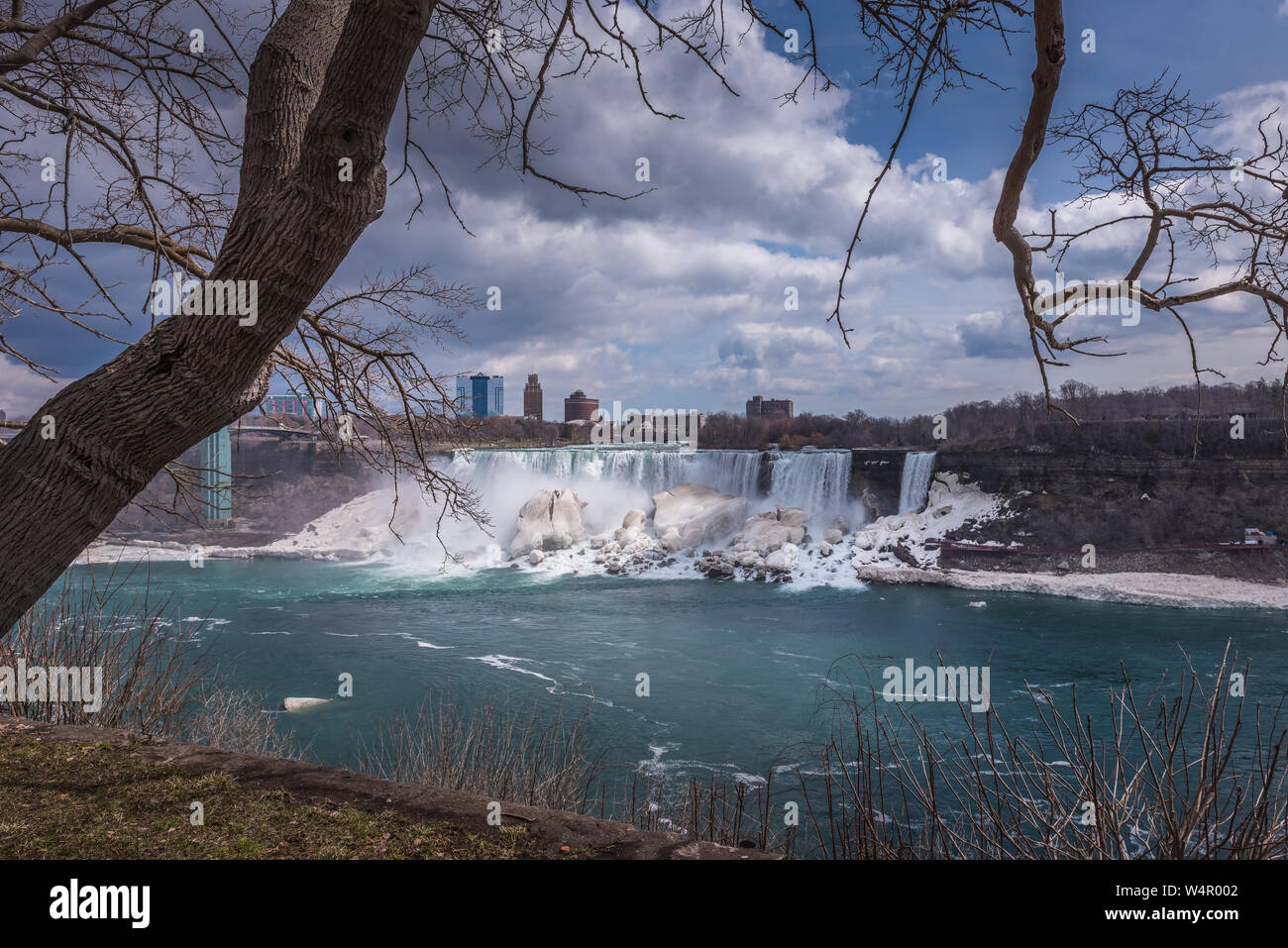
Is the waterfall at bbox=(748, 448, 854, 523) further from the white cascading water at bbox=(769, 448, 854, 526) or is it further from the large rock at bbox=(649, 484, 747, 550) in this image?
the large rock at bbox=(649, 484, 747, 550)

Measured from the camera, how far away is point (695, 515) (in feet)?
85.3

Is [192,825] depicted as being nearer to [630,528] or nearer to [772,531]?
[772,531]

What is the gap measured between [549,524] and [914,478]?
42.6 feet

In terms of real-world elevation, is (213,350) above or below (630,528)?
above

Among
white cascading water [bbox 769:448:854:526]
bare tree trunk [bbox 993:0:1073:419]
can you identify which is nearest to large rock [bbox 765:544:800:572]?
white cascading water [bbox 769:448:854:526]

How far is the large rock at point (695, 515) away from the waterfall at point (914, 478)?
5.55m

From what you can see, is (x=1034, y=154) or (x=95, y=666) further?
(x=95, y=666)

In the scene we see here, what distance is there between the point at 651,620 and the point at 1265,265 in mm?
14387

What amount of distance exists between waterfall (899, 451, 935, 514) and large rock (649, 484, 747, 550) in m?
5.55

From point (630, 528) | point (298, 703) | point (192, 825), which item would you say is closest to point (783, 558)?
point (630, 528)

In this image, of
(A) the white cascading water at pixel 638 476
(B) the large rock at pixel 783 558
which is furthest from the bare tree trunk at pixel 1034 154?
(A) the white cascading water at pixel 638 476

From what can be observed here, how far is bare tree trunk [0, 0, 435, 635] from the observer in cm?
201

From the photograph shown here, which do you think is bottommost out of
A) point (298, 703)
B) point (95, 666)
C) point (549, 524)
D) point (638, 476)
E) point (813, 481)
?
point (298, 703)
